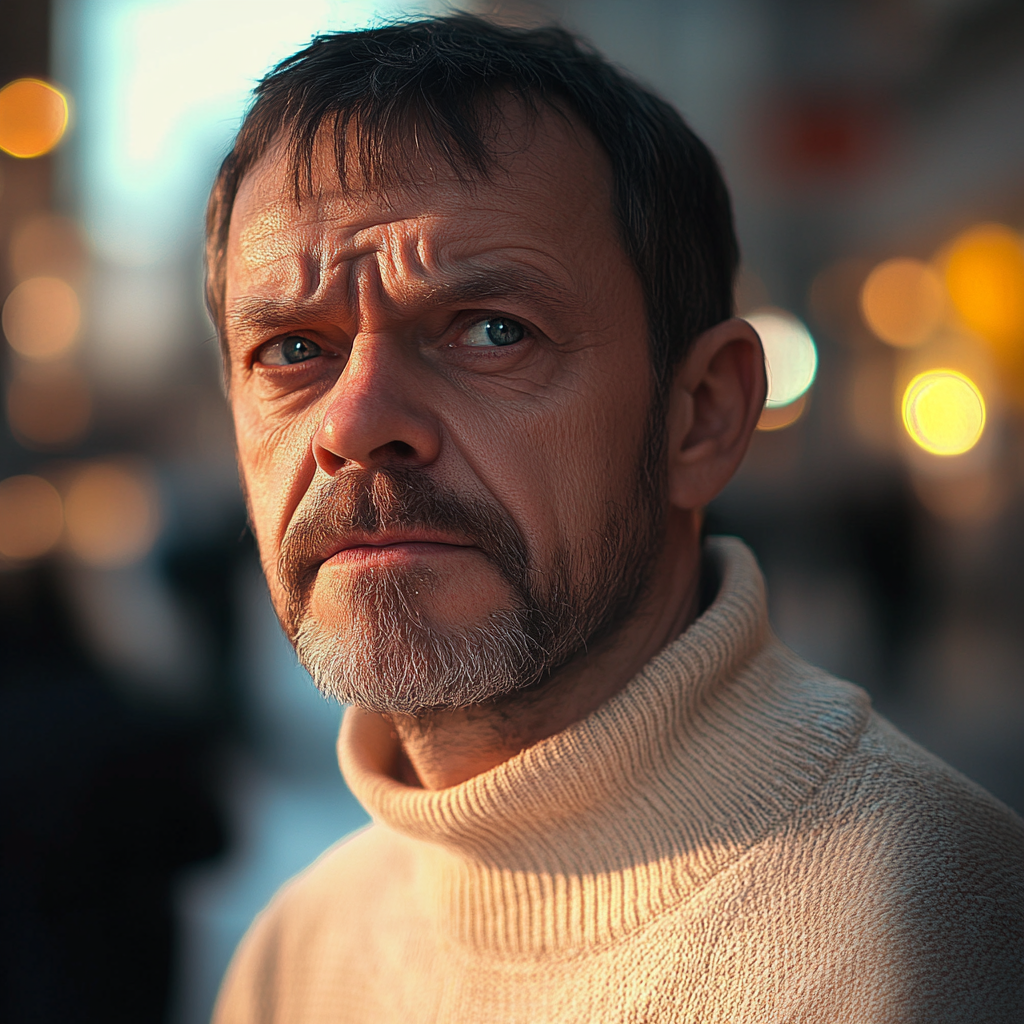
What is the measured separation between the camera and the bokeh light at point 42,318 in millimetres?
8141

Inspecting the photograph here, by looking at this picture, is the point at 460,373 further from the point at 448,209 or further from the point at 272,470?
the point at 272,470

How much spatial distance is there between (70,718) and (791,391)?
470 inches

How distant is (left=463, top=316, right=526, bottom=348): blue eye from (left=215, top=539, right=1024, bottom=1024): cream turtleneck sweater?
0.47 meters

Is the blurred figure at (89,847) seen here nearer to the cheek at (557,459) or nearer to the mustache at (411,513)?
the mustache at (411,513)

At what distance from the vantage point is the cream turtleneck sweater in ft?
3.56

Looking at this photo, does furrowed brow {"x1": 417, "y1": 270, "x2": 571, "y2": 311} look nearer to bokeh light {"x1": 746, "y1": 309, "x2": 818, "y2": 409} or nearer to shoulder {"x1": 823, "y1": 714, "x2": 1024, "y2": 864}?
shoulder {"x1": 823, "y1": 714, "x2": 1024, "y2": 864}

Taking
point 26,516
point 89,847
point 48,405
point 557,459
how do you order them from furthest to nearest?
1. point 48,405
2. point 26,516
3. point 89,847
4. point 557,459

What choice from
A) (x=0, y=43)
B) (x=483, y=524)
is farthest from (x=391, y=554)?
(x=0, y=43)

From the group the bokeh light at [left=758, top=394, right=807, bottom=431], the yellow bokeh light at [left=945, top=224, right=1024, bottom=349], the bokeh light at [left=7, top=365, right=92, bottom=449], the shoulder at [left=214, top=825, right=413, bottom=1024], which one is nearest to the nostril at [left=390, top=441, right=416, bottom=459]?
the shoulder at [left=214, top=825, right=413, bottom=1024]

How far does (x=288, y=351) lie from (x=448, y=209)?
330mm

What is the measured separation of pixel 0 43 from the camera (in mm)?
5848

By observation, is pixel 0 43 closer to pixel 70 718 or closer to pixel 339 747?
pixel 70 718

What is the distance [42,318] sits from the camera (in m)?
9.07

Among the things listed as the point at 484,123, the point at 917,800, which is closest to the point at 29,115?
the point at 484,123
